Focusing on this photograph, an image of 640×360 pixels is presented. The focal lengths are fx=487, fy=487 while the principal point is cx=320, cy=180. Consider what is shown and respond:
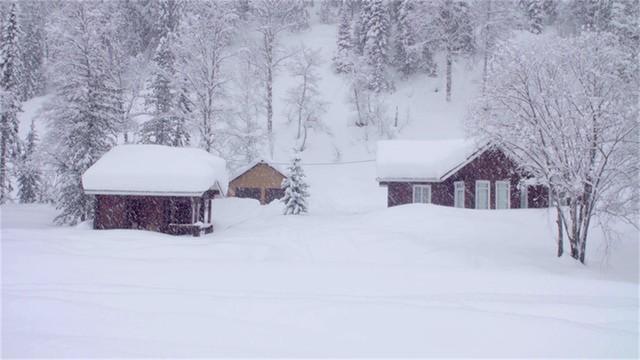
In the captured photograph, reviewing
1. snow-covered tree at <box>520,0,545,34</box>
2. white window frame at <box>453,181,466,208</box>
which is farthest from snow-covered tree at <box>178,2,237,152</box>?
snow-covered tree at <box>520,0,545,34</box>

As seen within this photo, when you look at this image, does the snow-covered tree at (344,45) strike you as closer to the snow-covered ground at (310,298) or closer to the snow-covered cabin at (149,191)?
the snow-covered cabin at (149,191)

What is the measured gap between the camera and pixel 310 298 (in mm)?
9062

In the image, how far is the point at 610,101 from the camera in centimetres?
1573

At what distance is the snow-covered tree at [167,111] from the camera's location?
106 feet

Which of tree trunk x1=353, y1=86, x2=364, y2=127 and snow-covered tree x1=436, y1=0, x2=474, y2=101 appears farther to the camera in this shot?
snow-covered tree x1=436, y1=0, x2=474, y2=101

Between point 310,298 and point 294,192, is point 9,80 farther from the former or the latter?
Result: point 310,298

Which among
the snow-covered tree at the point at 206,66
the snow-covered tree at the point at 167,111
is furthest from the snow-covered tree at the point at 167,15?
the snow-covered tree at the point at 206,66

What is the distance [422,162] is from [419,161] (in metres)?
0.21

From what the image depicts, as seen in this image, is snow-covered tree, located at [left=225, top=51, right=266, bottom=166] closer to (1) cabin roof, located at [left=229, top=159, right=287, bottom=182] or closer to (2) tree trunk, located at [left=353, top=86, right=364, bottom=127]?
(1) cabin roof, located at [left=229, top=159, right=287, bottom=182]

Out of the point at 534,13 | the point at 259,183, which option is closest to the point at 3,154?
the point at 259,183

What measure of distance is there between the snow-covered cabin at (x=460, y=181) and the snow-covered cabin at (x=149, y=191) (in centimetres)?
1019

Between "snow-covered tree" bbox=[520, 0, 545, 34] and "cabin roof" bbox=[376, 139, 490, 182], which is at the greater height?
"snow-covered tree" bbox=[520, 0, 545, 34]

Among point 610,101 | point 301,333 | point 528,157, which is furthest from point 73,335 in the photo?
point 610,101

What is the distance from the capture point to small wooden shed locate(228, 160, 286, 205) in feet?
120
